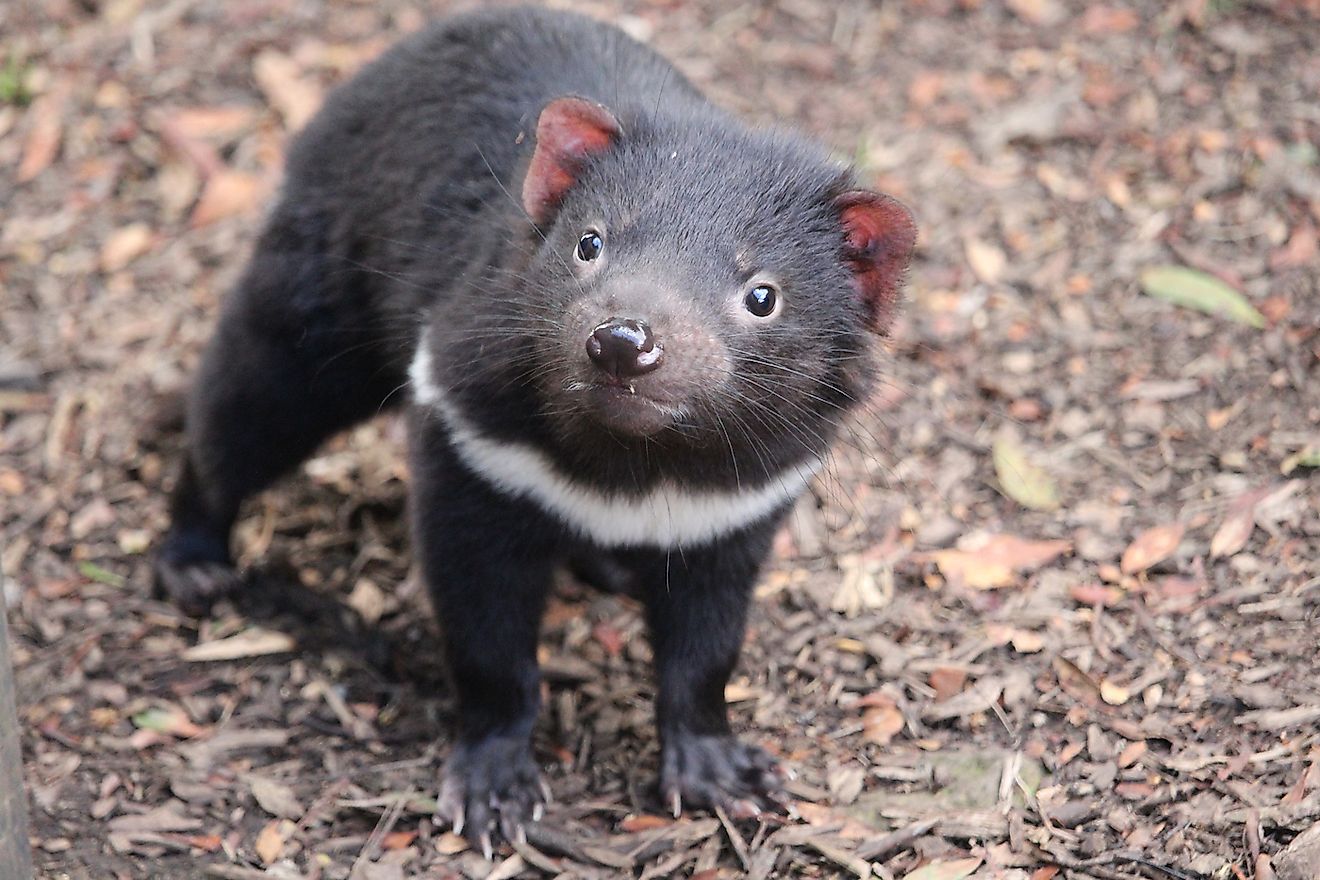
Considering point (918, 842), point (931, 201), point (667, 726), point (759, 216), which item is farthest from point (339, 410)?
point (931, 201)

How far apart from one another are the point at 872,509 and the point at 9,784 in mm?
2974

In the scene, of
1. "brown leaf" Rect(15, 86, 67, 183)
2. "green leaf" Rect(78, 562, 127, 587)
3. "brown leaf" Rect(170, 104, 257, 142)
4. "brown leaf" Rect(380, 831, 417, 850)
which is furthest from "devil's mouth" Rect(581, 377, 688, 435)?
"brown leaf" Rect(15, 86, 67, 183)

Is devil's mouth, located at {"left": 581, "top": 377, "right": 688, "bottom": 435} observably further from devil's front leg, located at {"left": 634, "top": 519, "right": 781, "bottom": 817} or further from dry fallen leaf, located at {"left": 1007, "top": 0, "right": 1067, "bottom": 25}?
dry fallen leaf, located at {"left": 1007, "top": 0, "right": 1067, "bottom": 25}

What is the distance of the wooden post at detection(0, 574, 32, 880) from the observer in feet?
10.1

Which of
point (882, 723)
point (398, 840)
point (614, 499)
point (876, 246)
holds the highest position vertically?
point (876, 246)

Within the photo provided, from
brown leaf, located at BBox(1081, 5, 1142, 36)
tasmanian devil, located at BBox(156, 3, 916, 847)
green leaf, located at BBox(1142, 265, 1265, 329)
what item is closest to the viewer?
tasmanian devil, located at BBox(156, 3, 916, 847)

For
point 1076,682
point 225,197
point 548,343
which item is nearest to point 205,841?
point 548,343

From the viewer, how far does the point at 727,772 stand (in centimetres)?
423

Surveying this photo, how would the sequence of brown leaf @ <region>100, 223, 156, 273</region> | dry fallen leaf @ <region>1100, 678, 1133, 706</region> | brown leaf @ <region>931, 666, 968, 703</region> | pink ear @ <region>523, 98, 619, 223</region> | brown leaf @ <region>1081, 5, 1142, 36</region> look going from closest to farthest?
pink ear @ <region>523, 98, 619, 223</region>
dry fallen leaf @ <region>1100, 678, 1133, 706</region>
brown leaf @ <region>931, 666, 968, 703</region>
brown leaf @ <region>100, 223, 156, 273</region>
brown leaf @ <region>1081, 5, 1142, 36</region>

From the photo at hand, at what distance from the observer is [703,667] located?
165 inches

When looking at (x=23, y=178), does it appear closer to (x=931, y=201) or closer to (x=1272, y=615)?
(x=931, y=201)

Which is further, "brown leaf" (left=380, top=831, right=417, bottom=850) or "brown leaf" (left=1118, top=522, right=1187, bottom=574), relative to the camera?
"brown leaf" (left=1118, top=522, right=1187, bottom=574)

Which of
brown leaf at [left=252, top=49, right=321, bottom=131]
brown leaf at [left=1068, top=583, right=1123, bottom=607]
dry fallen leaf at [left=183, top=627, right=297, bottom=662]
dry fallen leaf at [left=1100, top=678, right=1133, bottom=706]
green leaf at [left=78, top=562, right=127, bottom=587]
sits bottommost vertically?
green leaf at [left=78, top=562, right=127, bottom=587]

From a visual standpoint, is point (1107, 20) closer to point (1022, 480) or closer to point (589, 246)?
point (1022, 480)
